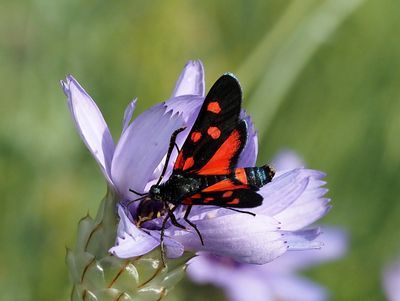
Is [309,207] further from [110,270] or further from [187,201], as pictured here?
[110,270]

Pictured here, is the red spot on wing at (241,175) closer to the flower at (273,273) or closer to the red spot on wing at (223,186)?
the red spot on wing at (223,186)

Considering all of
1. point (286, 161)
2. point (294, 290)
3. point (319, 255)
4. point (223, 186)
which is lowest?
point (294, 290)

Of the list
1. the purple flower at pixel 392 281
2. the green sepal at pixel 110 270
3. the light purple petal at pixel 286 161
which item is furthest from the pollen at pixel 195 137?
the purple flower at pixel 392 281

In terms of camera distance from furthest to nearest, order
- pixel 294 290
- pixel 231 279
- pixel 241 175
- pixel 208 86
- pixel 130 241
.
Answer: pixel 208 86
pixel 294 290
pixel 231 279
pixel 241 175
pixel 130 241

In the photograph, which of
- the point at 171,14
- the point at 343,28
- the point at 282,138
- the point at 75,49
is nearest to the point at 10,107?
the point at 75,49

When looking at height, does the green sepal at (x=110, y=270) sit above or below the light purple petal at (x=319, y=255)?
above

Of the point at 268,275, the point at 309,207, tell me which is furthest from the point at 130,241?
the point at 268,275
